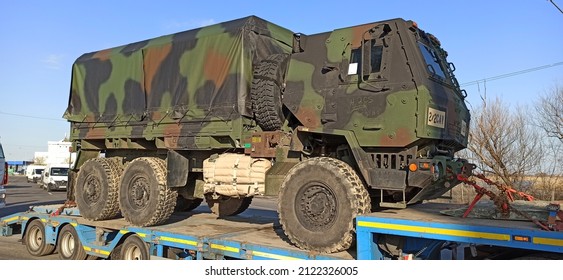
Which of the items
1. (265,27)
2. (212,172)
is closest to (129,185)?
(212,172)

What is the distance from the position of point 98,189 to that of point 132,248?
Answer: 2.08 m

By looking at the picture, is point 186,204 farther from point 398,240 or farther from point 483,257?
point 483,257

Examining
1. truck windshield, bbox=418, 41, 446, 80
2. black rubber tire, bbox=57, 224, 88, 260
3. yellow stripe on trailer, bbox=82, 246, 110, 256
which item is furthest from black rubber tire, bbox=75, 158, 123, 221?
truck windshield, bbox=418, 41, 446, 80

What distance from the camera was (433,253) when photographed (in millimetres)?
5738

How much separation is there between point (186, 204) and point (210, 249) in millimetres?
4677

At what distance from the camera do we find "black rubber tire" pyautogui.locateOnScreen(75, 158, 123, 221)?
9242 mm

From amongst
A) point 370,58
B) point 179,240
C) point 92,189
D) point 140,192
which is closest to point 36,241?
point 92,189

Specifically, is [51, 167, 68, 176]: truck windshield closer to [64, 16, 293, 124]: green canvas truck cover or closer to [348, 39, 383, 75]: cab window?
[64, 16, 293, 124]: green canvas truck cover

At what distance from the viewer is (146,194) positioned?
27.9ft

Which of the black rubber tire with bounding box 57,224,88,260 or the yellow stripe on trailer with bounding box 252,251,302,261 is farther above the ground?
the yellow stripe on trailer with bounding box 252,251,302,261

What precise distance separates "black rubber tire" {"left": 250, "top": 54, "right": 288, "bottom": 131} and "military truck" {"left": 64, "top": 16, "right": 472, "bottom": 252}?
0.07 ft

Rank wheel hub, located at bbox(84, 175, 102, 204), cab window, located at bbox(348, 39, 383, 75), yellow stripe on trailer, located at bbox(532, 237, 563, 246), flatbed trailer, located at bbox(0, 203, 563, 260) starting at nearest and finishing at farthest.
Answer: yellow stripe on trailer, located at bbox(532, 237, 563, 246)
flatbed trailer, located at bbox(0, 203, 563, 260)
cab window, located at bbox(348, 39, 383, 75)
wheel hub, located at bbox(84, 175, 102, 204)

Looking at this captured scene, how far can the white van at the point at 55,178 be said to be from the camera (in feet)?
104

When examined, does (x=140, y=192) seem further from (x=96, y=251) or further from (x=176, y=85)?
(x=176, y=85)
